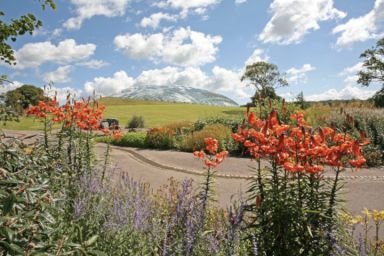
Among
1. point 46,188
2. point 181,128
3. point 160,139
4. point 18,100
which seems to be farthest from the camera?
Answer: point 181,128

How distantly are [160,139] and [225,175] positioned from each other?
285 inches

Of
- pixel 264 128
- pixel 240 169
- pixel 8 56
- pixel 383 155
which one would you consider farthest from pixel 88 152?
pixel 383 155

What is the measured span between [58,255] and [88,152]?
4.72m

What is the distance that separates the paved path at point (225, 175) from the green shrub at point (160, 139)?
165cm

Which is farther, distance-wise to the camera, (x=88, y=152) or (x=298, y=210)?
(x=88, y=152)

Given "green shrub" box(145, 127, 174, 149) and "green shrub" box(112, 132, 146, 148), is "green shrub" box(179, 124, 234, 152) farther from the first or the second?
"green shrub" box(112, 132, 146, 148)

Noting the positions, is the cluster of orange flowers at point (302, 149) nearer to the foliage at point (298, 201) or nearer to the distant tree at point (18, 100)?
the foliage at point (298, 201)

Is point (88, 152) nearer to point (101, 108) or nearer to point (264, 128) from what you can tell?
point (101, 108)

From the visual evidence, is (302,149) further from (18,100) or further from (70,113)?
(70,113)

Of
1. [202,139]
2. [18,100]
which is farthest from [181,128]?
[18,100]

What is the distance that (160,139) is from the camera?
16438mm

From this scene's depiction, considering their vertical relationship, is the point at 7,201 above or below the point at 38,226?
above

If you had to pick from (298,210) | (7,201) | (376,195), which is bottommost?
(376,195)

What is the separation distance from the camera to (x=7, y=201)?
1468mm
